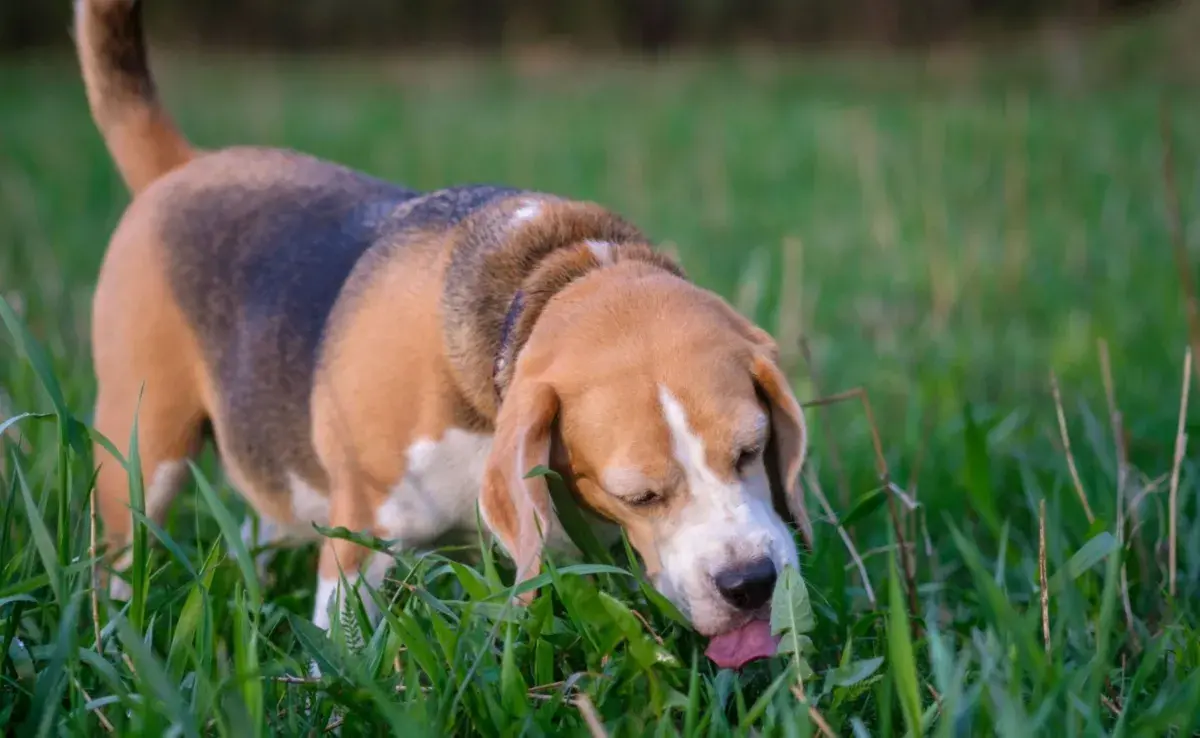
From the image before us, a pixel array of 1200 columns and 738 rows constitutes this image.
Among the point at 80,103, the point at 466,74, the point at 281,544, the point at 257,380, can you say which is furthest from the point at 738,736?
the point at 466,74

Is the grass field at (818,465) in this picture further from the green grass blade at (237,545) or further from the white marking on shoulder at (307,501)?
the white marking on shoulder at (307,501)

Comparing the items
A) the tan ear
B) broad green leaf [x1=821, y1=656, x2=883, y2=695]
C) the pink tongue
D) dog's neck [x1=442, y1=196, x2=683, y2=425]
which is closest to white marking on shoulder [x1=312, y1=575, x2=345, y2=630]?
dog's neck [x1=442, y1=196, x2=683, y2=425]

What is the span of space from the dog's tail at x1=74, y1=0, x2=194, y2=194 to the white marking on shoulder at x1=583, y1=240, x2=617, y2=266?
62.6 inches

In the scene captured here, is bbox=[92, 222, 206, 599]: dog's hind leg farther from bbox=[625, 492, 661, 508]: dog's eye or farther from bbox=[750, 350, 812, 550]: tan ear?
bbox=[750, 350, 812, 550]: tan ear

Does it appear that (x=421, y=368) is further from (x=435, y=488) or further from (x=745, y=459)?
(x=745, y=459)

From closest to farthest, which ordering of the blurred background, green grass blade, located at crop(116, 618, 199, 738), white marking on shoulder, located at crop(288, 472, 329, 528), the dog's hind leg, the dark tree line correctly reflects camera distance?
green grass blade, located at crop(116, 618, 199, 738), white marking on shoulder, located at crop(288, 472, 329, 528), the dog's hind leg, the blurred background, the dark tree line

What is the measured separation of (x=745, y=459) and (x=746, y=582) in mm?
306

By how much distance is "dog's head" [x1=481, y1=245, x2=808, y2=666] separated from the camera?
2.63m

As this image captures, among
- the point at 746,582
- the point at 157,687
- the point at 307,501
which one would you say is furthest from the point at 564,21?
the point at 157,687

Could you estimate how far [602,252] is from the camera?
314cm

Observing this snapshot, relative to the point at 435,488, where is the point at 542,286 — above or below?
above

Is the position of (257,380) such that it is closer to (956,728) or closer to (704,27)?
(956,728)

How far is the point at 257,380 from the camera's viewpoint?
3545 mm

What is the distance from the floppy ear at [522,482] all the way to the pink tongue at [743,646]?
423mm
